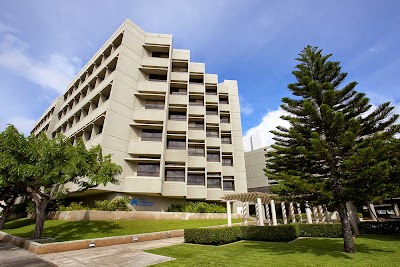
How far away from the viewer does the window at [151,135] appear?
27188 mm

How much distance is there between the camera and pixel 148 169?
2542cm

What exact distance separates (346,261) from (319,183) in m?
2.93

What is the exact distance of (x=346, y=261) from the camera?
770 centimetres

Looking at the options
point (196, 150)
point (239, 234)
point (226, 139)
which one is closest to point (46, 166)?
point (239, 234)

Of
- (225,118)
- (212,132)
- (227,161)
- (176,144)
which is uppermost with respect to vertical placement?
(225,118)

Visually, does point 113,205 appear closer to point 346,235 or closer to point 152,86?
point 152,86

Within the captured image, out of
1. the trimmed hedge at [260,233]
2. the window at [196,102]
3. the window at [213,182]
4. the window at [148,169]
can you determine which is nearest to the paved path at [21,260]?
the trimmed hedge at [260,233]

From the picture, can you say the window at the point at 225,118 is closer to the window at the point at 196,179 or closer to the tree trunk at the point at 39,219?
the window at the point at 196,179

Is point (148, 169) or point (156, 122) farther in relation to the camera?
point (156, 122)

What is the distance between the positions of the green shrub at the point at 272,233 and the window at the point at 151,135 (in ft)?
53.7

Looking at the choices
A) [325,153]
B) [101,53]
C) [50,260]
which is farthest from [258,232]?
[101,53]

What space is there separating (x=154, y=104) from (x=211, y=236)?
67.3ft

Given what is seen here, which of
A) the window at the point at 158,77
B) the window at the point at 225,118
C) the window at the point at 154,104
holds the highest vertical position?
the window at the point at 158,77

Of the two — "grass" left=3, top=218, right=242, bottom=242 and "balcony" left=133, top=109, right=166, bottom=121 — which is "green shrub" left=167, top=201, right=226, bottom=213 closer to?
"grass" left=3, top=218, right=242, bottom=242
